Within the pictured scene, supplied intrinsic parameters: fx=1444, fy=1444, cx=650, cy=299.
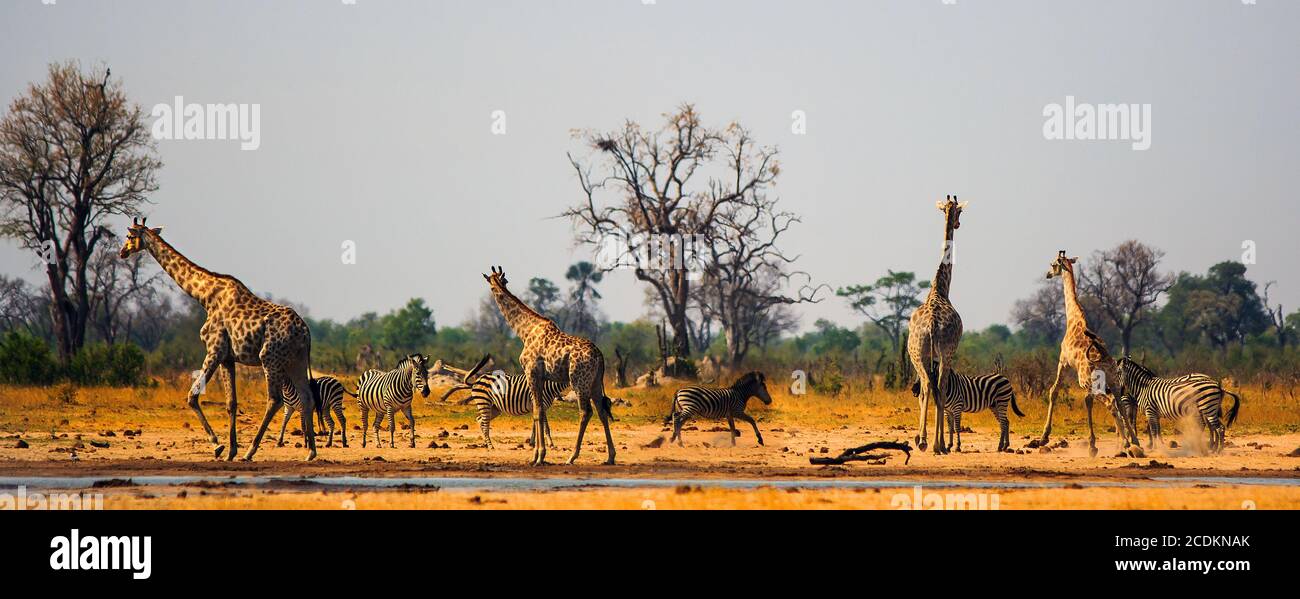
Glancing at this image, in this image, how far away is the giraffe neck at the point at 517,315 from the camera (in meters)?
19.2

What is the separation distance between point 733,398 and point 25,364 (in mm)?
20608

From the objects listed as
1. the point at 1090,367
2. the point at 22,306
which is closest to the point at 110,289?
the point at 22,306

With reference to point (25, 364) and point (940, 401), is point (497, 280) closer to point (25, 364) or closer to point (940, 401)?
point (940, 401)

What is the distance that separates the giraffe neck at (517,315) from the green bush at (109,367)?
18.8m

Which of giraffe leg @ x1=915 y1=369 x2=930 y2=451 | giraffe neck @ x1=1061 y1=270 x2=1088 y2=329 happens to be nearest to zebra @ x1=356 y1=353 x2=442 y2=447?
giraffe leg @ x1=915 y1=369 x2=930 y2=451

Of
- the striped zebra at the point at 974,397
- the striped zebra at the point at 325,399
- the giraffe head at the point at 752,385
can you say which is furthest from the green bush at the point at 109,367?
the striped zebra at the point at 974,397

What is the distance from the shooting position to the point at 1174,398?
21.0 metres

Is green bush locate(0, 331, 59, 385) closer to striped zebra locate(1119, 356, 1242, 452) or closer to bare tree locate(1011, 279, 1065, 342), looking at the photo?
striped zebra locate(1119, 356, 1242, 452)

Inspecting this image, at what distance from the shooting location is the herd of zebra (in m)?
21.0

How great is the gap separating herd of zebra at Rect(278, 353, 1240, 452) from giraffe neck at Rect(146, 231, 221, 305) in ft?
8.15

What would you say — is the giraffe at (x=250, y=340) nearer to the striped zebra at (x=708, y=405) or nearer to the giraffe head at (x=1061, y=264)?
the striped zebra at (x=708, y=405)

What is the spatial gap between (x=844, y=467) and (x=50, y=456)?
10.9 meters
